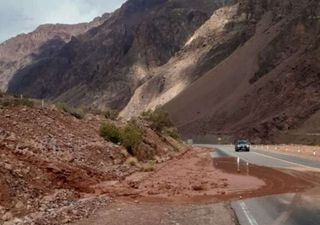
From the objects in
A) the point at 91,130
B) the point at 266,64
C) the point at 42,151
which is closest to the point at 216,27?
the point at 266,64

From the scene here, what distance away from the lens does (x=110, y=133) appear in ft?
124

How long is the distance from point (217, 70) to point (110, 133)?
3689 inches

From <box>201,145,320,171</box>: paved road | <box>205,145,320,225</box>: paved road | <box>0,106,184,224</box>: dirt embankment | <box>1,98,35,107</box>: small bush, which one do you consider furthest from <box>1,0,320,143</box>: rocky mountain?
<box>205,145,320,225</box>: paved road

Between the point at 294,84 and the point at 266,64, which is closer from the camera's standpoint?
the point at 294,84

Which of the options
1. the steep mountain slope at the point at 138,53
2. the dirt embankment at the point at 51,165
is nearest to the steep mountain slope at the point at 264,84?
the steep mountain slope at the point at 138,53

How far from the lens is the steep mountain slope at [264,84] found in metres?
89.4

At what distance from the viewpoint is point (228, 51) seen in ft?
447

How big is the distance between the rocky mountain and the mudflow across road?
47022 mm

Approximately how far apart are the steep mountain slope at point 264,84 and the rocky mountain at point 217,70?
0.21 meters

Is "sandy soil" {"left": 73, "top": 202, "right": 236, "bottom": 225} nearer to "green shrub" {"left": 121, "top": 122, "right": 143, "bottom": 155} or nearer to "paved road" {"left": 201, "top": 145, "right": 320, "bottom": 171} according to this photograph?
"paved road" {"left": 201, "top": 145, "right": 320, "bottom": 171}

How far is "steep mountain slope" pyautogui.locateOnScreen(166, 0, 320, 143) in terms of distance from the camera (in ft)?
293

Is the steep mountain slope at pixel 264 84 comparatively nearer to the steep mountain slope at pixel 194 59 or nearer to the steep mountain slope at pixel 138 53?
the steep mountain slope at pixel 194 59

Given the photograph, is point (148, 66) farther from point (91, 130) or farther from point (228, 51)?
point (91, 130)

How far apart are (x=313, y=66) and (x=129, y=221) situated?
260ft
